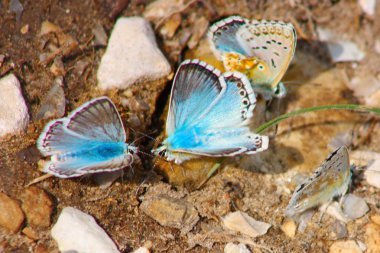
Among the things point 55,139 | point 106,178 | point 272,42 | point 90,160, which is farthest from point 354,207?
point 55,139

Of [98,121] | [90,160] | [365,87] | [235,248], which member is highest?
[98,121]

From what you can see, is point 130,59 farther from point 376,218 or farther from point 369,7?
point 369,7

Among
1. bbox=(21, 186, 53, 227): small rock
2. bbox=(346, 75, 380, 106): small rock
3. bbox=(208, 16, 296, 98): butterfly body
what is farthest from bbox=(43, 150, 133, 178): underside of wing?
bbox=(346, 75, 380, 106): small rock

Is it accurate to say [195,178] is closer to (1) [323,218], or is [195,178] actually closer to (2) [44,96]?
(1) [323,218]

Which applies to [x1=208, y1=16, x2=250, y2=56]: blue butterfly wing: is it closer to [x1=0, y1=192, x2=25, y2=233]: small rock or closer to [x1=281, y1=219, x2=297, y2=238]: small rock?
[x1=281, y1=219, x2=297, y2=238]: small rock

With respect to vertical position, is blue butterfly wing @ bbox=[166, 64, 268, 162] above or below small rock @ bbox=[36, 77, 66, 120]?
below
